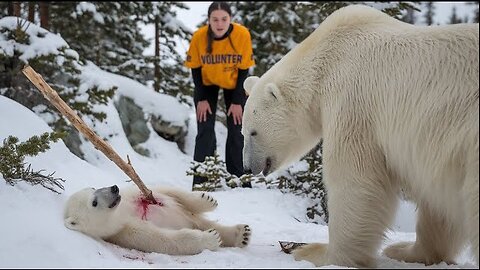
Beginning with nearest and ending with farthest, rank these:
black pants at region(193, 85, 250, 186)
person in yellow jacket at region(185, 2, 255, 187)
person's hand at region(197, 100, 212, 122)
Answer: person in yellow jacket at region(185, 2, 255, 187)
person's hand at region(197, 100, 212, 122)
black pants at region(193, 85, 250, 186)

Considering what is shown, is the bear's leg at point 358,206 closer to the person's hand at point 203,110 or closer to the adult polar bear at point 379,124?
the adult polar bear at point 379,124

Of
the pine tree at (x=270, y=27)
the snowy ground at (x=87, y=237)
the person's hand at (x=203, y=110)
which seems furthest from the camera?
the pine tree at (x=270, y=27)

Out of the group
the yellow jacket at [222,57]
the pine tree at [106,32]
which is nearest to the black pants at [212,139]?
the yellow jacket at [222,57]

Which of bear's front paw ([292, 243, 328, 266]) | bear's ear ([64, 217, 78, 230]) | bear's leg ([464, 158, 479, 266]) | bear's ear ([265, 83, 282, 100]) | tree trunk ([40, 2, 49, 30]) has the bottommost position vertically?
bear's front paw ([292, 243, 328, 266])

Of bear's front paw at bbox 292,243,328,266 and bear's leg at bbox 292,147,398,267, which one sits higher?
bear's leg at bbox 292,147,398,267

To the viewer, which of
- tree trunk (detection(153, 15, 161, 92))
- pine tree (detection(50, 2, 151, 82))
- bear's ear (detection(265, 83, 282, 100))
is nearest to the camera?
bear's ear (detection(265, 83, 282, 100))

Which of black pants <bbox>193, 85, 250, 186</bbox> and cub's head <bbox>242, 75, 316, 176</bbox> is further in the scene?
black pants <bbox>193, 85, 250, 186</bbox>

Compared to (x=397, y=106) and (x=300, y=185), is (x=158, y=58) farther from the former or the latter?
(x=397, y=106)

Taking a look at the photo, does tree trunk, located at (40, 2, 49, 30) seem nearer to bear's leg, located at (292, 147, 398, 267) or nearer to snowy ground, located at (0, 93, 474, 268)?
snowy ground, located at (0, 93, 474, 268)

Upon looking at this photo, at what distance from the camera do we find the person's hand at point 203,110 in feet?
22.3

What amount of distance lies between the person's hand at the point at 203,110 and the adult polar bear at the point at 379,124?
123 inches

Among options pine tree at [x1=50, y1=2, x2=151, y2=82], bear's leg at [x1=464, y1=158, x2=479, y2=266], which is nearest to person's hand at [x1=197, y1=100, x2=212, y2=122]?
bear's leg at [x1=464, y1=158, x2=479, y2=266]

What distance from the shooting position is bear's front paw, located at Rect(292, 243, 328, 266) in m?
3.11

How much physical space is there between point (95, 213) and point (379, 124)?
1.91m
